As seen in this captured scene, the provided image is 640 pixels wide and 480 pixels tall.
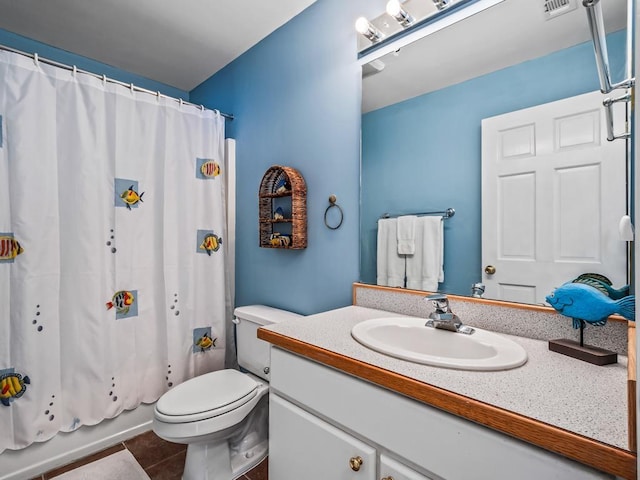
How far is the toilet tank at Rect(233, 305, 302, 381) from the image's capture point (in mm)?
1736

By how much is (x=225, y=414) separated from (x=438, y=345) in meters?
0.94

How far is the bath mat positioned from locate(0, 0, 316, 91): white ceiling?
2401 mm

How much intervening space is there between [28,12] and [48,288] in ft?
5.18

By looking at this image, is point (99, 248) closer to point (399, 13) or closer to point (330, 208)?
point (330, 208)

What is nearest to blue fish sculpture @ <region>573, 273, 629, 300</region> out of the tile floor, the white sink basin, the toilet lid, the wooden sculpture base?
the wooden sculpture base

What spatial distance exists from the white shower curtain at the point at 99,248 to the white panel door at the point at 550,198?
164 centimetres

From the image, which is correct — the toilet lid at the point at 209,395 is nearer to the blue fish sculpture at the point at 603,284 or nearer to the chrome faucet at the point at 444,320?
the chrome faucet at the point at 444,320

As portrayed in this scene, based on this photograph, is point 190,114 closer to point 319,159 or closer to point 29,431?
point 319,159

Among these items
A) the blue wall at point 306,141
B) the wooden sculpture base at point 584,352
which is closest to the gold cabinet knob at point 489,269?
the wooden sculpture base at point 584,352

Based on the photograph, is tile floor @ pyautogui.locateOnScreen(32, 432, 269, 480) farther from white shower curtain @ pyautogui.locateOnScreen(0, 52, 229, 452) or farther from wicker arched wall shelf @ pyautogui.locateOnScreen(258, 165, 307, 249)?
wicker arched wall shelf @ pyautogui.locateOnScreen(258, 165, 307, 249)

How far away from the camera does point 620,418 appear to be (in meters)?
0.57

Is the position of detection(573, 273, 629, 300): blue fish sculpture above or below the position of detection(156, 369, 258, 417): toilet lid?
above

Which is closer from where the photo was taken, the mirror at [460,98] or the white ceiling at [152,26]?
the mirror at [460,98]

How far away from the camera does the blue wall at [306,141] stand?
161 cm
